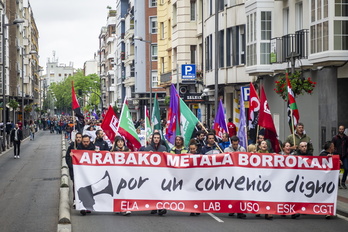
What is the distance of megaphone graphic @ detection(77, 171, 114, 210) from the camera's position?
14.3 m

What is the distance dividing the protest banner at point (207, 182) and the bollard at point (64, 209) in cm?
35

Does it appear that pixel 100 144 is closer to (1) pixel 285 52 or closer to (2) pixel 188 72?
(1) pixel 285 52

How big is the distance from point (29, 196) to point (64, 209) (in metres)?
4.28

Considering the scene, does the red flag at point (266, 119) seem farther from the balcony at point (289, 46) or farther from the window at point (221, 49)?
the window at point (221, 49)

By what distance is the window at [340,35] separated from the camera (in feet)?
74.0

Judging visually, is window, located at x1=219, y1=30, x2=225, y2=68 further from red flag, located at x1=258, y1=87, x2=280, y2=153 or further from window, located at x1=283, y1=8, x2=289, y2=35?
red flag, located at x1=258, y1=87, x2=280, y2=153

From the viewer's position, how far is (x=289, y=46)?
2783 centimetres

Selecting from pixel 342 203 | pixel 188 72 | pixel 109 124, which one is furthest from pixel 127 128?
pixel 188 72

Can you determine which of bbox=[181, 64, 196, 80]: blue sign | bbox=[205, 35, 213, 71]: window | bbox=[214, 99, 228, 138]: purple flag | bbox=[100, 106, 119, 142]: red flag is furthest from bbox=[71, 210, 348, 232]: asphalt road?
bbox=[181, 64, 196, 80]: blue sign

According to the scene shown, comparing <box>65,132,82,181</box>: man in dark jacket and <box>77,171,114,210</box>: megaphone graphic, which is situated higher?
<box>65,132,82,181</box>: man in dark jacket

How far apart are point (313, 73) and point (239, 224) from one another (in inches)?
540

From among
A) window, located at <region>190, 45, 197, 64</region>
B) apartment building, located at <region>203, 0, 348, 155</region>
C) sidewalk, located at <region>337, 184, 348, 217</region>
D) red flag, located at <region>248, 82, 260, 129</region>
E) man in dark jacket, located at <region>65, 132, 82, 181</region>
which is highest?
window, located at <region>190, 45, 197, 64</region>

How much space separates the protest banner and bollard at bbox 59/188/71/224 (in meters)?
0.35

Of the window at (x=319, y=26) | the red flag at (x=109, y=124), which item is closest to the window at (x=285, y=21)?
the window at (x=319, y=26)
